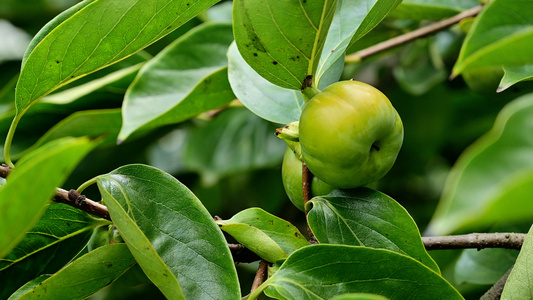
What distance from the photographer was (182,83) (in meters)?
1.35

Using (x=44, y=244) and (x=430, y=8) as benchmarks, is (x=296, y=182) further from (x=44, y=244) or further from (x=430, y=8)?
(x=430, y=8)

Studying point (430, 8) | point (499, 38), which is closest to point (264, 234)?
point (499, 38)

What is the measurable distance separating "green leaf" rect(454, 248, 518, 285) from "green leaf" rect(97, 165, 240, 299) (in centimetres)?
60

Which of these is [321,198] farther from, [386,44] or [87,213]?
[386,44]

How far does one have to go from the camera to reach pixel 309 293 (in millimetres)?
746

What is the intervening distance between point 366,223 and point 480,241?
0.69 feet

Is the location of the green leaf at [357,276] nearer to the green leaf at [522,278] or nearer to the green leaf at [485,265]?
the green leaf at [522,278]

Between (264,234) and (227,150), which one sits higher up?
(264,234)

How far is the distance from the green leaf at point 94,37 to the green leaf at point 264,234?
12.6 inches

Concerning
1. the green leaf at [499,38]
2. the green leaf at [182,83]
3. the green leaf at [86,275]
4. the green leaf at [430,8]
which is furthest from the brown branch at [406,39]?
A: the green leaf at [86,275]

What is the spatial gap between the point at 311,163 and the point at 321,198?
0.11 metres

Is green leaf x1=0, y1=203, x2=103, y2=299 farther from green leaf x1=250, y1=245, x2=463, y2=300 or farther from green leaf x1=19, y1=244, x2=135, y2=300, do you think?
green leaf x1=250, y1=245, x2=463, y2=300

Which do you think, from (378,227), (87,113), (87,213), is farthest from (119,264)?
(87,113)

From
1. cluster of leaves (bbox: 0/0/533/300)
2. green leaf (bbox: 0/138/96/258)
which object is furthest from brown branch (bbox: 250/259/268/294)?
green leaf (bbox: 0/138/96/258)
